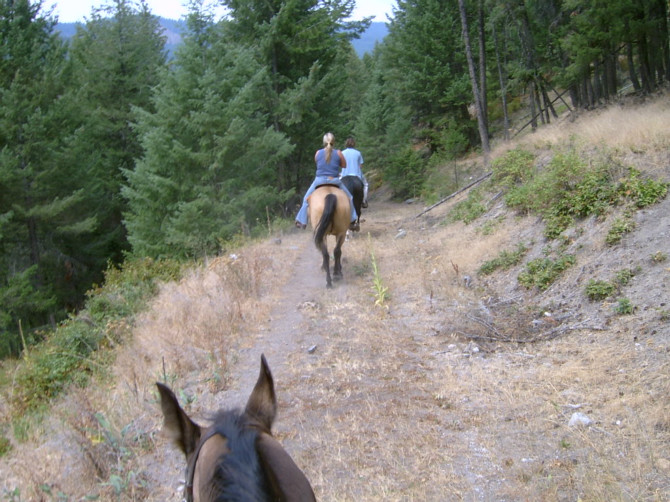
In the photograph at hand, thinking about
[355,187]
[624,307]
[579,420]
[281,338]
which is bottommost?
[579,420]

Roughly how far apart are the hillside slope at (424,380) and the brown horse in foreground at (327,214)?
2.82ft

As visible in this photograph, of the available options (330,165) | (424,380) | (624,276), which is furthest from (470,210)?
(424,380)

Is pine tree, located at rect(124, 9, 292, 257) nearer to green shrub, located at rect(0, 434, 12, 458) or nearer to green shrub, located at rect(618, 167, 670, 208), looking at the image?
green shrub, located at rect(0, 434, 12, 458)

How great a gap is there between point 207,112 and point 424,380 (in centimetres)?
1528

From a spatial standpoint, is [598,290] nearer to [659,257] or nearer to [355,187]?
[659,257]

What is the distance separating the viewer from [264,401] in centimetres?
230

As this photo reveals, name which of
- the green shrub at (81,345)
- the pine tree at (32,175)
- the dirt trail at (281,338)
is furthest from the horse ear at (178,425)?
the pine tree at (32,175)

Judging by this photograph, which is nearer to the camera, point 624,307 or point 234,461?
point 234,461

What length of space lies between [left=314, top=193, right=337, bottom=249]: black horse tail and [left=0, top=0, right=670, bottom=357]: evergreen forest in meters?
5.90

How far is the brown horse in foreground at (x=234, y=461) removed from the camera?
5.55ft

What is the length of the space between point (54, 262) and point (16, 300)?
4.20m

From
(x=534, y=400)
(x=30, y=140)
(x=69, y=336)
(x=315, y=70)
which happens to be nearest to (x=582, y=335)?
(x=534, y=400)

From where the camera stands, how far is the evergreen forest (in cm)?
1880

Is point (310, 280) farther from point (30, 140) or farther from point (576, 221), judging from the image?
point (30, 140)
